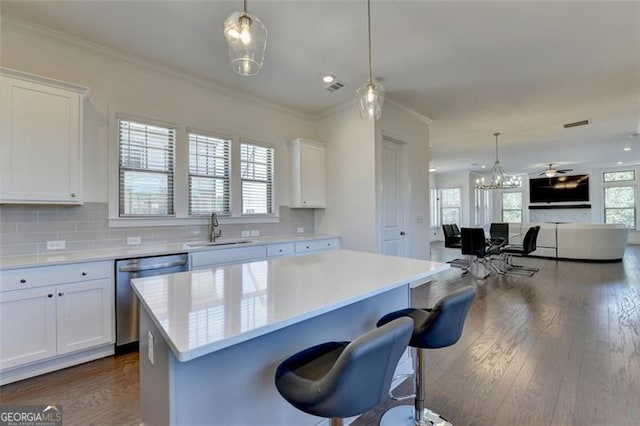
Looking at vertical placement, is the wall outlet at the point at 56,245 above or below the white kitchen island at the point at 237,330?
above

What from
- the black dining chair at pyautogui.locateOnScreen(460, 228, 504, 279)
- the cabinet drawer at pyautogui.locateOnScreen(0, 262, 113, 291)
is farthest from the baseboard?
the black dining chair at pyautogui.locateOnScreen(460, 228, 504, 279)

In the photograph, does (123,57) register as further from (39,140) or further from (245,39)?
(245,39)

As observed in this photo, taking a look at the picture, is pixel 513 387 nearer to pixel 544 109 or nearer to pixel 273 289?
pixel 273 289

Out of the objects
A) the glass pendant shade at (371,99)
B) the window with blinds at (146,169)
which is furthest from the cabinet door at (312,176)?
the glass pendant shade at (371,99)

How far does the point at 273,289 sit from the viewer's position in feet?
4.84

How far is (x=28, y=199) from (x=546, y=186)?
587 inches

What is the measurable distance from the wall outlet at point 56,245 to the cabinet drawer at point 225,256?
3.74 ft

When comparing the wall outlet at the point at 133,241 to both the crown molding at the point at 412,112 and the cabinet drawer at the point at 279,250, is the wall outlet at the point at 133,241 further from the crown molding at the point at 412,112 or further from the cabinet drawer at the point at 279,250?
the crown molding at the point at 412,112

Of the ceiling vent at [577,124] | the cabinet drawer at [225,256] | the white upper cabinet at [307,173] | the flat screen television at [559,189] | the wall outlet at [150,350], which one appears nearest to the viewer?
the wall outlet at [150,350]

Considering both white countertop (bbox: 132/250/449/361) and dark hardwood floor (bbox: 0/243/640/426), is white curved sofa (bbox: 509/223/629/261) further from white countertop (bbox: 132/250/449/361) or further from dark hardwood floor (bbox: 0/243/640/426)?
white countertop (bbox: 132/250/449/361)

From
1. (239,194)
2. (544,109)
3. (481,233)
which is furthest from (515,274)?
(239,194)

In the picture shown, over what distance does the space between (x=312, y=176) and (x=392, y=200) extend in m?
1.32

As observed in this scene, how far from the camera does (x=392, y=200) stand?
4582 millimetres

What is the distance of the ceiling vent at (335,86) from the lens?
372cm
